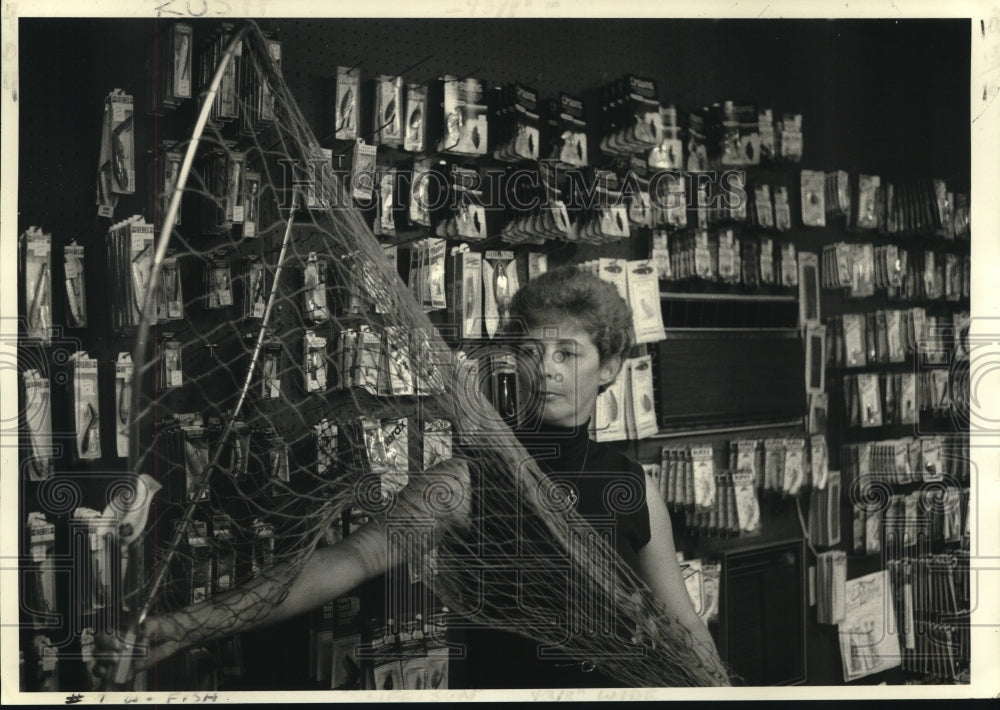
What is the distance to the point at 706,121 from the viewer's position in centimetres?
248

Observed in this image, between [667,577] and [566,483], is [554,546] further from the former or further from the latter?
[667,577]

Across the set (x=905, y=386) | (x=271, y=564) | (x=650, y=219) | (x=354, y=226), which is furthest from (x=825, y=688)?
(x=354, y=226)

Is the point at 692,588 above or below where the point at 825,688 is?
above

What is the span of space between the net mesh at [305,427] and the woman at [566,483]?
0.9 inches

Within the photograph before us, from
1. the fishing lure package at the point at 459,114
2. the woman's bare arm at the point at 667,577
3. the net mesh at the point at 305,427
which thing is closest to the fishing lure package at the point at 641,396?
the woman's bare arm at the point at 667,577

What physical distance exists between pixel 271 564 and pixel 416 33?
140 centimetres

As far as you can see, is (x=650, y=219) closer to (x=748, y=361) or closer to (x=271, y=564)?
(x=748, y=361)

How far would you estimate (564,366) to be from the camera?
7.45 feet

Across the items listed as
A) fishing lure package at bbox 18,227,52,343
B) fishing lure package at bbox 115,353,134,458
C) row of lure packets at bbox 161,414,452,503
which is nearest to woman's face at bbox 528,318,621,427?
row of lure packets at bbox 161,414,452,503

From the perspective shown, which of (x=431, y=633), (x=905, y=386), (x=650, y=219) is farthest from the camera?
(x=905, y=386)

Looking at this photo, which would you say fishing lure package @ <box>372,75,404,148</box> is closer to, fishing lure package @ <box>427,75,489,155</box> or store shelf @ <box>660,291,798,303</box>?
fishing lure package @ <box>427,75,489,155</box>

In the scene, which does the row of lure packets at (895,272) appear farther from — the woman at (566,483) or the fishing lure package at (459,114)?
the fishing lure package at (459,114)

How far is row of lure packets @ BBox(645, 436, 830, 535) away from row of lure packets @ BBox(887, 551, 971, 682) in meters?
0.36

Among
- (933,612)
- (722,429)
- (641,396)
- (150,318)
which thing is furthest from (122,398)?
(933,612)
